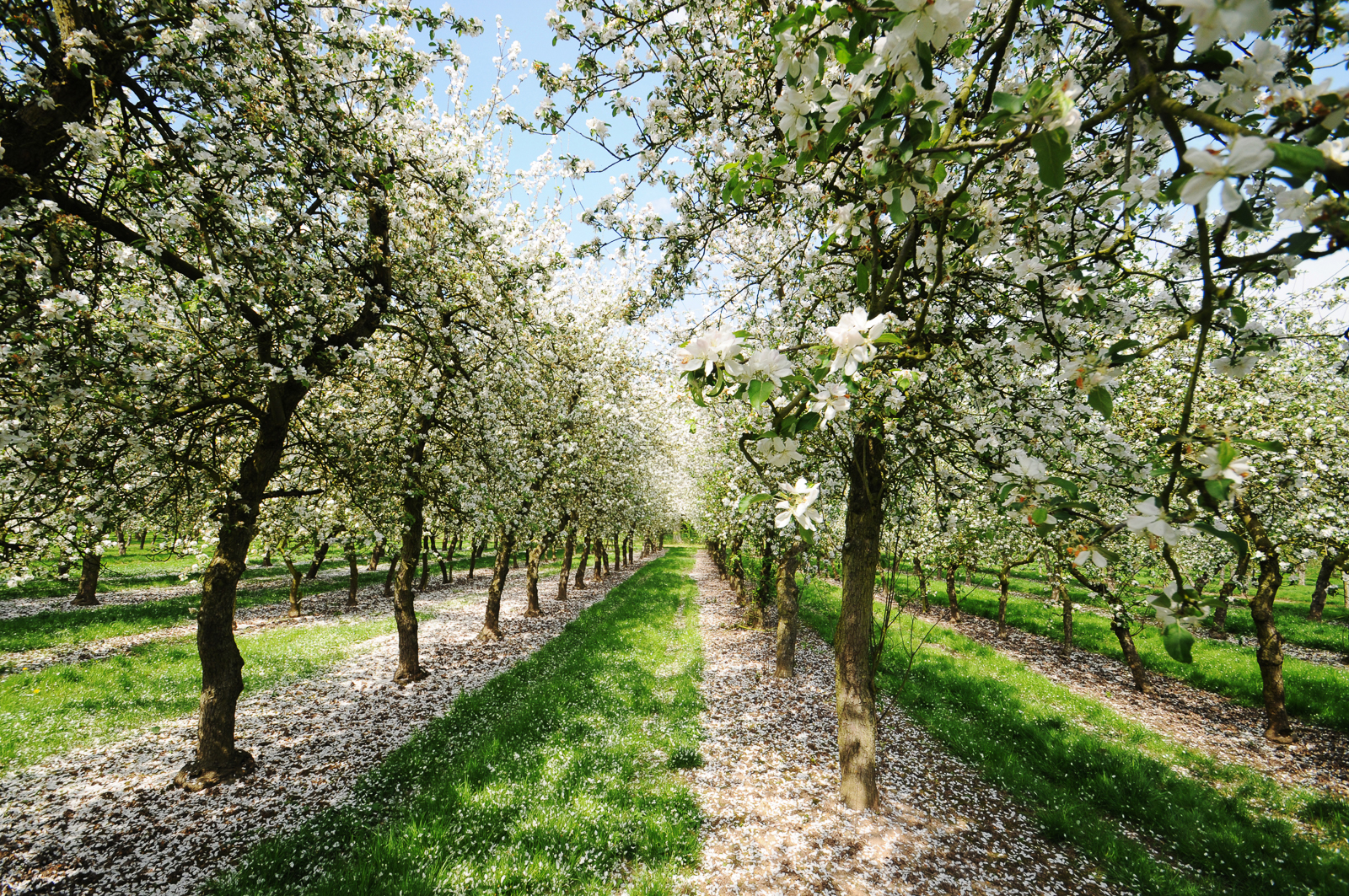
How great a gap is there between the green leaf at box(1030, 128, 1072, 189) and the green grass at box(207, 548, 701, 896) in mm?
6314

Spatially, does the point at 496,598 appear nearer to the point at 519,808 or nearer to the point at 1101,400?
the point at 519,808

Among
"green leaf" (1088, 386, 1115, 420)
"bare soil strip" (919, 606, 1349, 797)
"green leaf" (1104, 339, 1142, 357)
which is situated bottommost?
"bare soil strip" (919, 606, 1349, 797)

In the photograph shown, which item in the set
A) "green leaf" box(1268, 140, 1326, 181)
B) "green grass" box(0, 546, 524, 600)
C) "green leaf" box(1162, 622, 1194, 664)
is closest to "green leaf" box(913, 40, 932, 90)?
"green leaf" box(1268, 140, 1326, 181)

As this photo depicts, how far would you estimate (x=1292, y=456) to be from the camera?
363 inches

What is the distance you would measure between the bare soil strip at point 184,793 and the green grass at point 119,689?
67 centimetres

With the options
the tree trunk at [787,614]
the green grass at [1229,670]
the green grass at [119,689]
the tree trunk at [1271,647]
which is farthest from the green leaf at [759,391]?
the tree trunk at [1271,647]

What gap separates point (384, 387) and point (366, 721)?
21.4ft

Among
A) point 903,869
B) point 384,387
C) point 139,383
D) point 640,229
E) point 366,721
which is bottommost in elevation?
point 366,721

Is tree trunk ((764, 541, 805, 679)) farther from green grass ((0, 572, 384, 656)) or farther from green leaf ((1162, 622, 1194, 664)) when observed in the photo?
green grass ((0, 572, 384, 656))

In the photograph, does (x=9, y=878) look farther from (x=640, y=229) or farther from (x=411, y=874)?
(x=640, y=229)

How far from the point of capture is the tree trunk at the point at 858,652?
6.37m

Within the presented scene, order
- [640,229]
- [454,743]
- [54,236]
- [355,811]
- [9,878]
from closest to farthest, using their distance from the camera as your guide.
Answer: [54,236], [9,878], [640,229], [355,811], [454,743]

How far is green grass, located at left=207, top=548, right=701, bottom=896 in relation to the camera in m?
4.90

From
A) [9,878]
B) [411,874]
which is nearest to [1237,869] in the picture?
[411,874]
